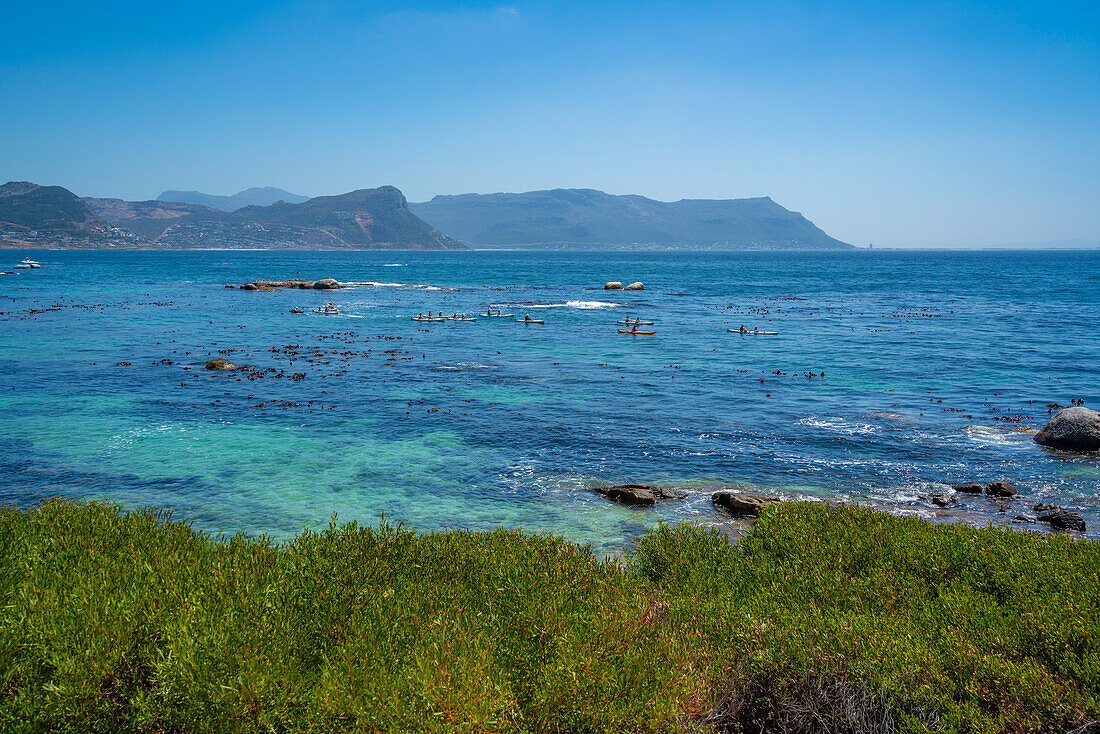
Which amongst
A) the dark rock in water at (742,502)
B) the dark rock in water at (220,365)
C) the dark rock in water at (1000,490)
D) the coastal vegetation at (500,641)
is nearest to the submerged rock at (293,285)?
the dark rock in water at (220,365)

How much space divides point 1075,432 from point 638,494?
56.1ft

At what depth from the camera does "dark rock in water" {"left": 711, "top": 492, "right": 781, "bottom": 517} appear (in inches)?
683

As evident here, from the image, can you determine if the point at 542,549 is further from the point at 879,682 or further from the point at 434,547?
the point at 879,682

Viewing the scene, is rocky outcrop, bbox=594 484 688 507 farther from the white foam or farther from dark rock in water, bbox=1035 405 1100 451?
dark rock in water, bbox=1035 405 1100 451

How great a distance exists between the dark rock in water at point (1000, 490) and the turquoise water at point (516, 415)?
556mm

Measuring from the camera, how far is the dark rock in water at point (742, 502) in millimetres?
17359

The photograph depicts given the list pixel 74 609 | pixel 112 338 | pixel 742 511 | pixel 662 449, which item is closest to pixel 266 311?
pixel 112 338

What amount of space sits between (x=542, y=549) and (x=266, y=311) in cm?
6365

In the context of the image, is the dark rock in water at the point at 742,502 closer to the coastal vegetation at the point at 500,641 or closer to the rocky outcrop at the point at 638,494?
the rocky outcrop at the point at 638,494

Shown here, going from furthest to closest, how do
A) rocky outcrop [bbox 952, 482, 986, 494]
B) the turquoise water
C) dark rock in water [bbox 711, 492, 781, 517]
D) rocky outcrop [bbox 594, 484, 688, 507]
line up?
rocky outcrop [bbox 952, 482, 986, 494] → the turquoise water → rocky outcrop [bbox 594, 484, 688, 507] → dark rock in water [bbox 711, 492, 781, 517]

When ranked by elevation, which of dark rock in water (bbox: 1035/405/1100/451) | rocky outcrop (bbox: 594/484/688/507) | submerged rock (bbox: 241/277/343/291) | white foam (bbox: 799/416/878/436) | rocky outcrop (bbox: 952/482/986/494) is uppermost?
submerged rock (bbox: 241/277/343/291)

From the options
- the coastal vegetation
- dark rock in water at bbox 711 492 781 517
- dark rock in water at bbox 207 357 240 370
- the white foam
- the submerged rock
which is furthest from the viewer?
the submerged rock

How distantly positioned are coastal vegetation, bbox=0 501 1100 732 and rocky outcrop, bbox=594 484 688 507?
24.8 ft

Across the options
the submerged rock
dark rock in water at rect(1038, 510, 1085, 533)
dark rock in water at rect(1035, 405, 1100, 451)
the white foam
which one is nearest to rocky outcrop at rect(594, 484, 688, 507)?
dark rock in water at rect(1038, 510, 1085, 533)
